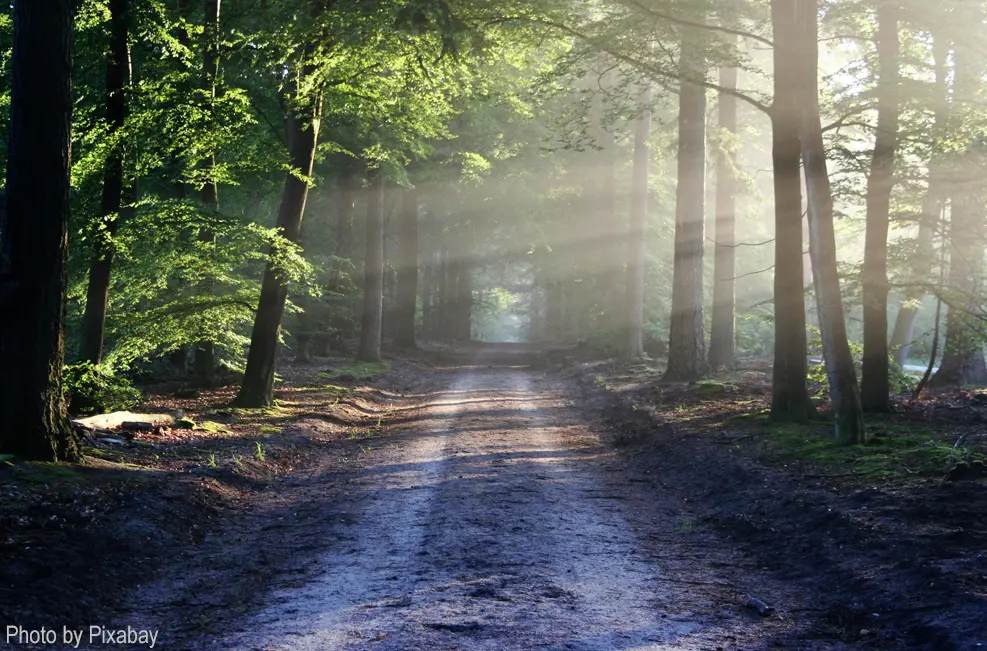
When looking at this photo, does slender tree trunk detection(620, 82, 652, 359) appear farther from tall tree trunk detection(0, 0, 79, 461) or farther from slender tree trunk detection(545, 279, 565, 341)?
tall tree trunk detection(0, 0, 79, 461)

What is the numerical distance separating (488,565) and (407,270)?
101ft

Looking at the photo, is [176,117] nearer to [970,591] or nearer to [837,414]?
[837,414]

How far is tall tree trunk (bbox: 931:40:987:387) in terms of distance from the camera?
15.5m

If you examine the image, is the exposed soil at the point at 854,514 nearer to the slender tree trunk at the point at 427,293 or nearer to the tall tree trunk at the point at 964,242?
the tall tree trunk at the point at 964,242

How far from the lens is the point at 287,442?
12836 mm

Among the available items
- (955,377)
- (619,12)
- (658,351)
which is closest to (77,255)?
(619,12)

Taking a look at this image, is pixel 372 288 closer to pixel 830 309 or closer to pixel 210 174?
pixel 210 174

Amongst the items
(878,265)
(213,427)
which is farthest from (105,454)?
(878,265)

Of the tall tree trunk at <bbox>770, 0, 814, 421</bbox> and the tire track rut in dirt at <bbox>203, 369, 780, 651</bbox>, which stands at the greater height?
the tall tree trunk at <bbox>770, 0, 814, 421</bbox>

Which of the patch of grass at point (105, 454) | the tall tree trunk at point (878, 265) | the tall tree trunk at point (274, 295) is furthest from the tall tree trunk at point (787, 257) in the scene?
the patch of grass at point (105, 454)

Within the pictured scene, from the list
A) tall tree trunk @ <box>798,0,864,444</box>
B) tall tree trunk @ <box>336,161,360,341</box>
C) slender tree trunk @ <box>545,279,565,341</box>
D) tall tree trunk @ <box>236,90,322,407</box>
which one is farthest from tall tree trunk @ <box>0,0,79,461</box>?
slender tree trunk @ <box>545,279,565,341</box>

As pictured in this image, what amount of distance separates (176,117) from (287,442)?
5545mm

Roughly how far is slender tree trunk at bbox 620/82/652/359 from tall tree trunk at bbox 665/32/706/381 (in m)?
7.07

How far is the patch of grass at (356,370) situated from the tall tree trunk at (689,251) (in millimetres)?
9217
